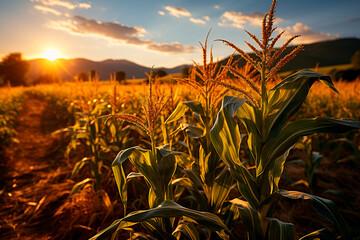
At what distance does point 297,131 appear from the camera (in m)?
1.16

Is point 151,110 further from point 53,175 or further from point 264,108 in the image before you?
point 53,175

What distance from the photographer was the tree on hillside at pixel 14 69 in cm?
6438

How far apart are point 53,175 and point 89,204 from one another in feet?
5.64

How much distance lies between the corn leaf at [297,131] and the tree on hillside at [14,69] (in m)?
80.3

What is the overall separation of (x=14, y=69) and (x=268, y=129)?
278 feet

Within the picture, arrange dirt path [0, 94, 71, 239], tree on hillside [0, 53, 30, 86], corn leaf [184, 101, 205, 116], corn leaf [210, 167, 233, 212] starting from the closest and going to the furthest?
corn leaf [210, 167, 233, 212] < corn leaf [184, 101, 205, 116] < dirt path [0, 94, 71, 239] < tree on hillside [0, 53, 30, 86]

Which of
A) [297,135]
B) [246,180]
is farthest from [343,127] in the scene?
[246,180]

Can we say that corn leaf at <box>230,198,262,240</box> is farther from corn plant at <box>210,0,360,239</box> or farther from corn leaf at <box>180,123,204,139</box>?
corn leaf at <box>180,123,204,139</box>

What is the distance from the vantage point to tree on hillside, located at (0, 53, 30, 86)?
211 ft

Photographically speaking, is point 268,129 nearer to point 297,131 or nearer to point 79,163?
point 297,131

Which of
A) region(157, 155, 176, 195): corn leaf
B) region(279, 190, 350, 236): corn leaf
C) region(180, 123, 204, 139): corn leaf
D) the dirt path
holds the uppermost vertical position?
region(180, 123, 204, 139): corn leaf

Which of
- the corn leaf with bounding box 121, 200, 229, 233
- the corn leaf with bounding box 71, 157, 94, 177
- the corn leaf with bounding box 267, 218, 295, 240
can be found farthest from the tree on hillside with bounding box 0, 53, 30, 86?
the corn leaf with bounding box 267, 218, 295, 240

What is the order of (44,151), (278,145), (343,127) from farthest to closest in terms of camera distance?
(44,151) < (278,145) < (343,127)

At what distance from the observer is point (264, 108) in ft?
4.16
